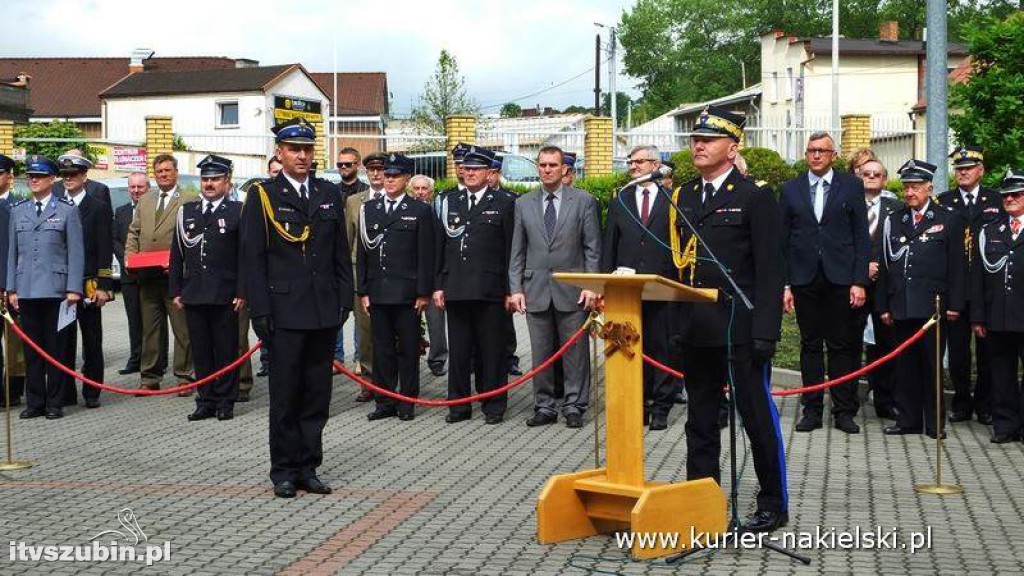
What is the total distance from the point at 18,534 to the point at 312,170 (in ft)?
9.61

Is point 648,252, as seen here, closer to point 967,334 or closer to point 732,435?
point 967,334

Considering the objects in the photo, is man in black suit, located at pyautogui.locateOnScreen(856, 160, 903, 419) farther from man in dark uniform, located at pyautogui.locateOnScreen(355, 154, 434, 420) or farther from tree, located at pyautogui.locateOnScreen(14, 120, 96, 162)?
tree, located at pyautogui.locateOnScreen(14, 120, 96, 162)

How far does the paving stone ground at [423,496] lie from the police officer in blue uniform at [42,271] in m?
0.37

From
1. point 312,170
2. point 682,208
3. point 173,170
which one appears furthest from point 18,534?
point 173,170

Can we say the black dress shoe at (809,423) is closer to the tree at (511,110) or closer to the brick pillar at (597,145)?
the brick pillar at (597,145)

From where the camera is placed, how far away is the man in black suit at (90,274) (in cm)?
1305

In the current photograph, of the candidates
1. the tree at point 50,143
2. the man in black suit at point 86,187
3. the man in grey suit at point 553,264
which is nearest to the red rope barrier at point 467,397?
the man in grey suit at point 553,264

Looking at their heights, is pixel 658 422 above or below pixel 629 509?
below

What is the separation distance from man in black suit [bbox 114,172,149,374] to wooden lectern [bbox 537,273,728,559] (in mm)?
8627

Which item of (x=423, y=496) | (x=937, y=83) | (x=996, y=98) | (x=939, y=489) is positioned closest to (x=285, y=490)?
(x=423, y=496)

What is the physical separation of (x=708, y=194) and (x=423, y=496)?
258 cm

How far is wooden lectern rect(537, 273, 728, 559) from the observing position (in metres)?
7.31

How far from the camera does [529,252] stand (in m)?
12.2

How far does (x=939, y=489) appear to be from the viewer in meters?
9.11
